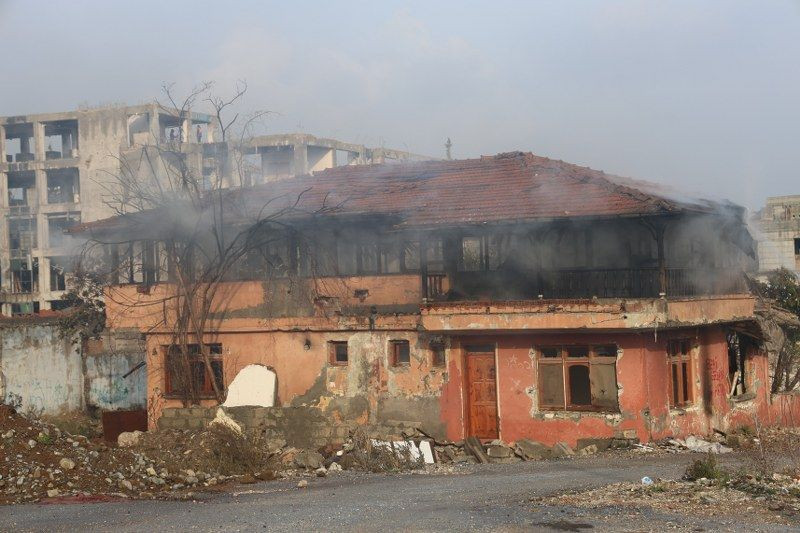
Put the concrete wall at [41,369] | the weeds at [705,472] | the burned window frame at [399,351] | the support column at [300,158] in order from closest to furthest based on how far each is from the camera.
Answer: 1. the weeds at [705,472]
2. the burned window frame at [399,351]
3. the concrete wall at [41,369]
4. the support column at [300,158]

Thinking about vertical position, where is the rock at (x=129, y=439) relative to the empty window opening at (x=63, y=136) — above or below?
below

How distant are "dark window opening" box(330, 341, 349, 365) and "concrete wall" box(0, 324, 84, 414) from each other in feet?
38.3

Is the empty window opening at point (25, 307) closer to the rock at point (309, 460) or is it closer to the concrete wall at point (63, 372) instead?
the concrete wall at point (63, 372)

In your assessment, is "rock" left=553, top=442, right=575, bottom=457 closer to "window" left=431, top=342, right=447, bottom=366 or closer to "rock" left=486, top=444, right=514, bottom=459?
"rock" left=486, top=444, right=514, bottom=459

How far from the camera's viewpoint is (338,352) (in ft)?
78.8

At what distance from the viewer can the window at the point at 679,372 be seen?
73.4 feet

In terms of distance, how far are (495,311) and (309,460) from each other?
5157 mm

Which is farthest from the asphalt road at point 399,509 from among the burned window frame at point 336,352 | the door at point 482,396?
the burned window frame at point 336,352

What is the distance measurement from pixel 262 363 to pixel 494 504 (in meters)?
11.6

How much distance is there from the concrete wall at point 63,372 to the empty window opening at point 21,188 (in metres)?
30.4

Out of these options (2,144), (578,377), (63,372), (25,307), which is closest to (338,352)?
(578,377)

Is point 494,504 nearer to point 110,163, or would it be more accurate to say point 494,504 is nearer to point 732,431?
point 732,431

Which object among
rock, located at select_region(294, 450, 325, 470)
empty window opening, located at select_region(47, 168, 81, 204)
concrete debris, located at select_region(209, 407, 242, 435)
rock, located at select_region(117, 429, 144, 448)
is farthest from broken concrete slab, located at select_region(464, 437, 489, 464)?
empty window opening, located at select_region(47, 168, 81, 204)

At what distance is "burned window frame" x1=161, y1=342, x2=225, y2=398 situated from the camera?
25.2 m
